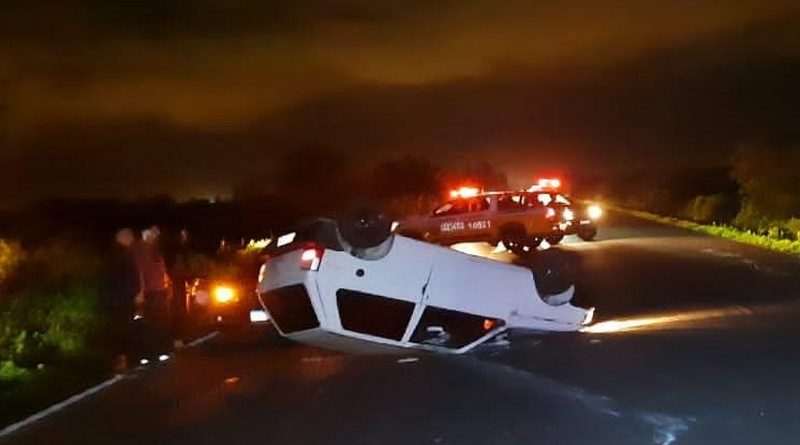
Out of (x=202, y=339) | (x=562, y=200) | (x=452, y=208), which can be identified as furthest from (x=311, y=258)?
(x=562, y=200)

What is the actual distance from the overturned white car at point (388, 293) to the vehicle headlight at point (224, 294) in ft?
11.9

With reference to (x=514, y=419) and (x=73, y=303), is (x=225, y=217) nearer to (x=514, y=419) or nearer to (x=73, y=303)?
(x=73, y=303)

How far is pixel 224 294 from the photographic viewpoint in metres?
19.7

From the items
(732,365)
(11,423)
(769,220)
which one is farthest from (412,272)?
(769,220)

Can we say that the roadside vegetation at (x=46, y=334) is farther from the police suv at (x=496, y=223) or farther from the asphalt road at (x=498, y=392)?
the police suv at (x=496, y=223)

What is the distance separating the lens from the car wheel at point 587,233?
1560 inches

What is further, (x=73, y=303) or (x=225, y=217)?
(x=225, y=217)

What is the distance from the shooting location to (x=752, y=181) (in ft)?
157

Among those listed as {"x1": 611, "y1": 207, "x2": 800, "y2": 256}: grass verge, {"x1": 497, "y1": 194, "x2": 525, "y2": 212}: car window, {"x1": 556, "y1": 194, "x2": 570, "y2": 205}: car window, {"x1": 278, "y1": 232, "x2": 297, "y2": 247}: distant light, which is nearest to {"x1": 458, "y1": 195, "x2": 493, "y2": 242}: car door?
{"x1": 497, "y1": 194, "x2": 525, "y2": 212}: car window

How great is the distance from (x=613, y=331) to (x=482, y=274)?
8.84 feet

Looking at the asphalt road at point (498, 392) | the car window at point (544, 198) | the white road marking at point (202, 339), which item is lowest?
the white road marking at point (202, 339)

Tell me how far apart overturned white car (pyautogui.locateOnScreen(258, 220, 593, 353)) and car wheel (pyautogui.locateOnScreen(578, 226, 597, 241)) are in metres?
23.6

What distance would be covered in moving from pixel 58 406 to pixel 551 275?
6.48 m

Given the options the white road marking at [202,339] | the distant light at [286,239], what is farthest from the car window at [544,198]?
the distant light at [286,239]
